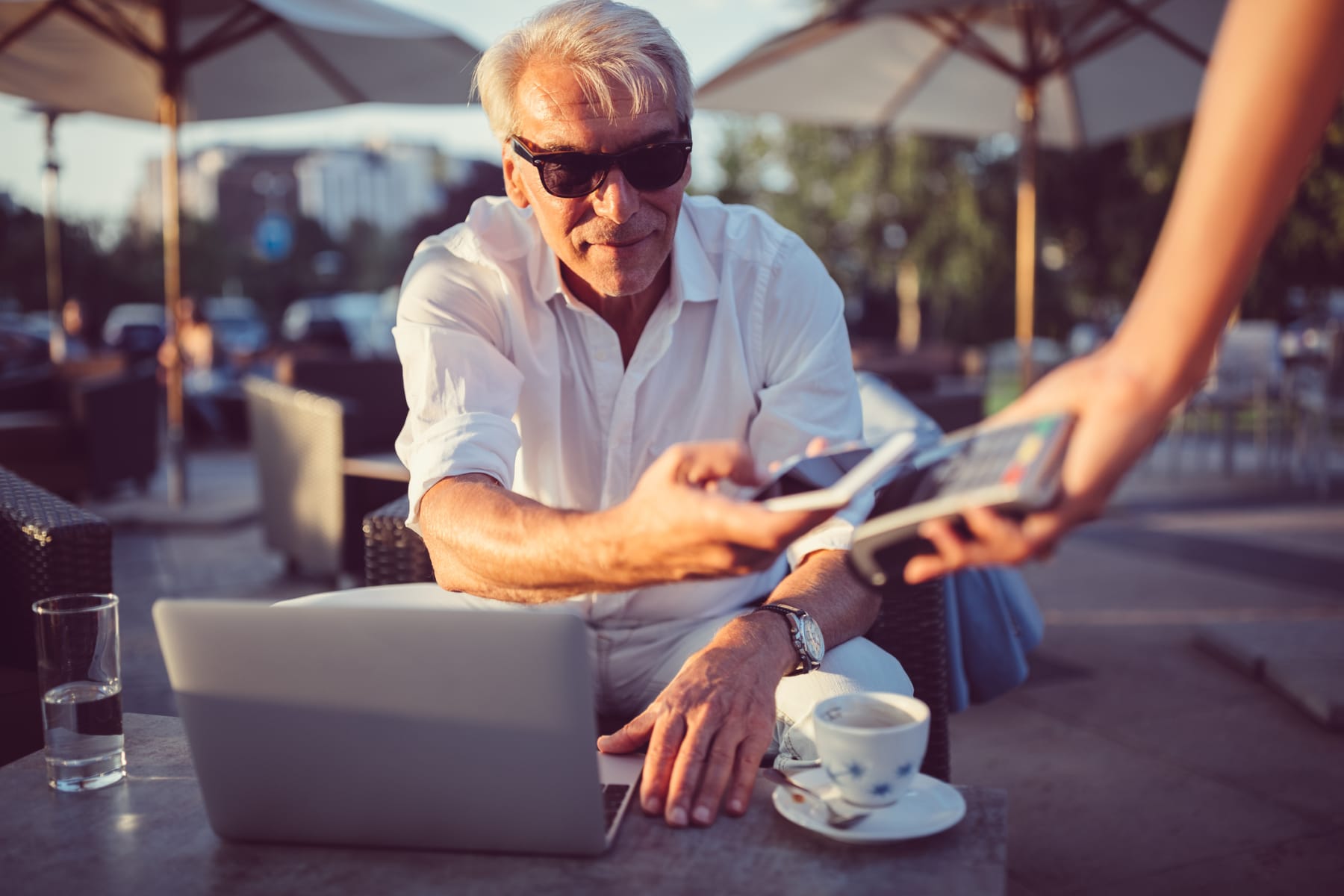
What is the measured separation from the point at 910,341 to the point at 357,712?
57.3 ft

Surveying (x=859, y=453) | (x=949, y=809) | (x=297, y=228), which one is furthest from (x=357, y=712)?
(x=297, y=228)

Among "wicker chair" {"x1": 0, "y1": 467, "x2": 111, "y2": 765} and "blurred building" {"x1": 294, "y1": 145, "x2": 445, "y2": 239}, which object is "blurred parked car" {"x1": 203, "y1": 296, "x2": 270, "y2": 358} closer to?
"wicker chair" {"x1": 0, "y1": 467, "x2": 111, "y2": 765}

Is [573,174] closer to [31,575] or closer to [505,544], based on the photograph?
[505,544]

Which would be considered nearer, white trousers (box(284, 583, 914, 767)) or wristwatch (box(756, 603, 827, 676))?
wristwatch (box(756, 603, 827, 676))

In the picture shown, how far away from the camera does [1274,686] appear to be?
3732mm

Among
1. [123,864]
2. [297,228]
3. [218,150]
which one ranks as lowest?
[123,864]

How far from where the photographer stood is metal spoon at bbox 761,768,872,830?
116cm

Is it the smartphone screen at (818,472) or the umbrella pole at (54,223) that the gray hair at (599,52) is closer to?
the smartphone screen at (818,472)

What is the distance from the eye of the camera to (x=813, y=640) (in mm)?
1644

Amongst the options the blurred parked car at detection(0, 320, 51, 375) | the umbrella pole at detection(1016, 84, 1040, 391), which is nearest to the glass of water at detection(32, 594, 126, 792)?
the umbrella pole at detection(1016, 84, 1040, 391)

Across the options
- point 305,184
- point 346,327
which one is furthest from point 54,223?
point 305,184

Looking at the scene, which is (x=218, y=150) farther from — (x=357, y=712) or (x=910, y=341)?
(x=357, y=712)

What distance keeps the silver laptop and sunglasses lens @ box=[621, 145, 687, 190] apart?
3.25 feet

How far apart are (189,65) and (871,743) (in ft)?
23.1
